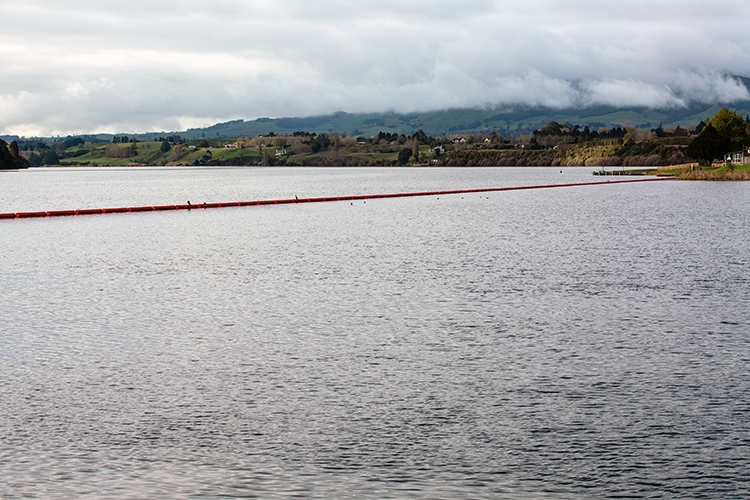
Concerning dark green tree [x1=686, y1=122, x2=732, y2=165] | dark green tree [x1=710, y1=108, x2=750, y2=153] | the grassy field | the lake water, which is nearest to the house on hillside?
dark green tree [x1=710, y1=108, x2=750, y2=153]

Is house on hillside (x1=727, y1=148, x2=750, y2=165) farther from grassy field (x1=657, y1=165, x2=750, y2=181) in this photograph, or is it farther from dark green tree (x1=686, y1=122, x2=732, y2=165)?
grassy field (x1=657, y1=165, x2=750, y2=181)

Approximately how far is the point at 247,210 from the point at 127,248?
134 ft

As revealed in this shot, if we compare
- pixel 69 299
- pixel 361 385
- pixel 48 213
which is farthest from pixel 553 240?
pixel 48 213

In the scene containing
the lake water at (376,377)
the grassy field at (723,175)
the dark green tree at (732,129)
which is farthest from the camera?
the dark green tree at (732,129)

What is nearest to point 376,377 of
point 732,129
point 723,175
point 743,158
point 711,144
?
point 723,175

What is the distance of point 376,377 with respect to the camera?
61.9 ft

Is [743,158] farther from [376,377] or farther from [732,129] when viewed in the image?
[376,377]

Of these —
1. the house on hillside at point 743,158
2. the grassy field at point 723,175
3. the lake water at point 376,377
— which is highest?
the lake water at point 376,377

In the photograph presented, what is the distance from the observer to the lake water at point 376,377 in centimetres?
1307

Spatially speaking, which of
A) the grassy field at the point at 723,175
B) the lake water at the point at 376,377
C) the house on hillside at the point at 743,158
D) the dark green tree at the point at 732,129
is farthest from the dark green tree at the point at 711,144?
the lake water at the point at 376,377

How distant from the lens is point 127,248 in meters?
48.7

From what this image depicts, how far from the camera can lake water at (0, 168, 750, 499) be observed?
13.1m

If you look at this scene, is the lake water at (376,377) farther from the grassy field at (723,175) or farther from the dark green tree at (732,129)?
the dark green tree at (732,129)

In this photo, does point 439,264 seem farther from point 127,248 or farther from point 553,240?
point 127,248
